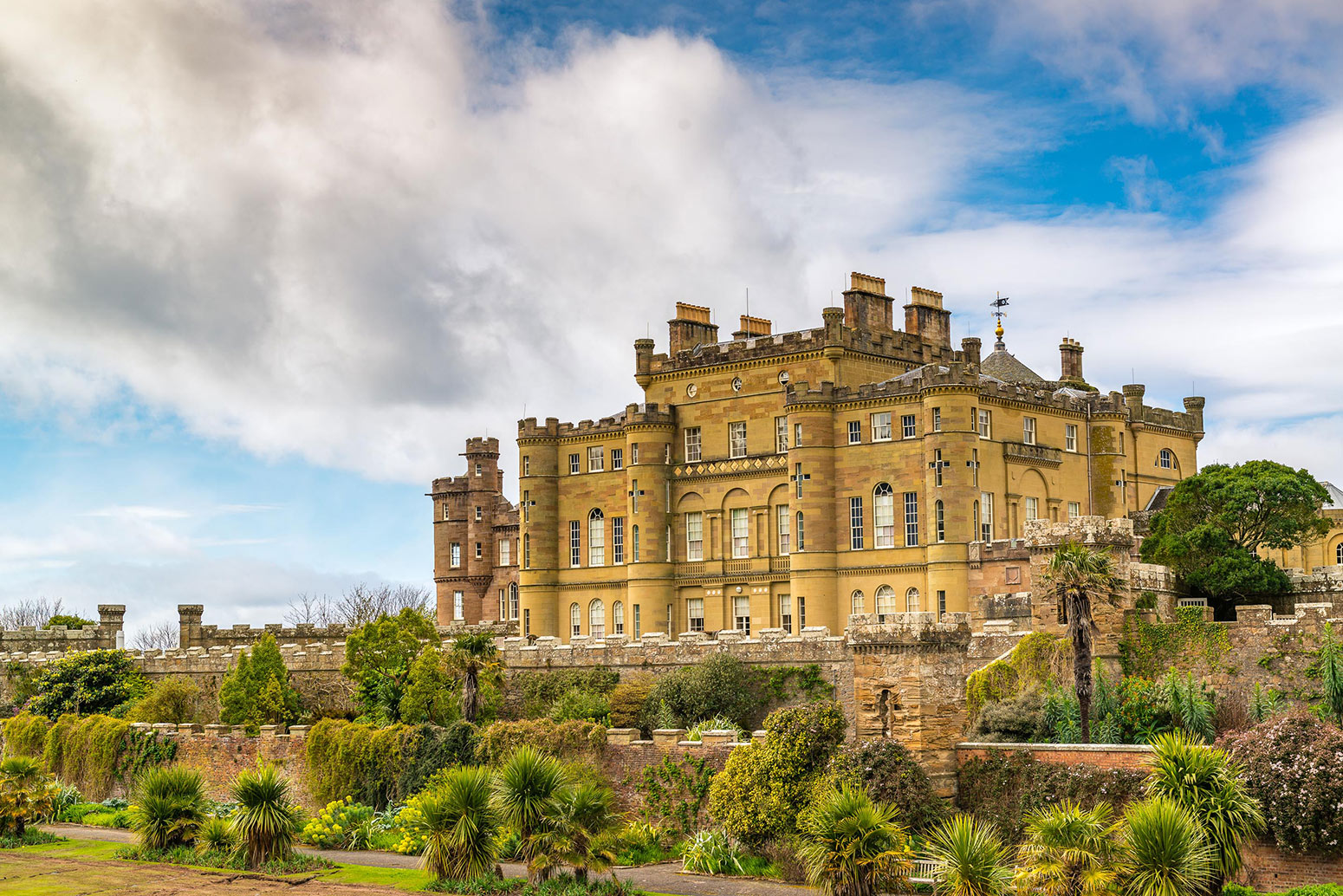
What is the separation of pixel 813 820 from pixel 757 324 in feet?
127

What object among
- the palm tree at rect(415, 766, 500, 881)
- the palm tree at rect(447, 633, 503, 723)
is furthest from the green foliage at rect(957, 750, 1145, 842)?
the palm tree at rect(447, 633, 503, 723)

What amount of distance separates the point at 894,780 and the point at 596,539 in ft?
112

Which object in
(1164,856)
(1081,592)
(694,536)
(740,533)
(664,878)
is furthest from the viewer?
(694,536)

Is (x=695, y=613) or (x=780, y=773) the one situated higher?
(x=695, y=613)

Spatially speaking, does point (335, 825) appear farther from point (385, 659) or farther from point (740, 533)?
point (740, 533)

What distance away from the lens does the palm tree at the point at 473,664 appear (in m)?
47.8

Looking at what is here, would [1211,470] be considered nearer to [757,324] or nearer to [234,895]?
[757,324]

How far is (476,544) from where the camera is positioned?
271 feet

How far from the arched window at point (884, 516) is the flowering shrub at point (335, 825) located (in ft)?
72.9

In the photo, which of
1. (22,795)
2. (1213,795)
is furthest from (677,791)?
(22,795)

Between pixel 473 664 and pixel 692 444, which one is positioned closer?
pixel 473 664

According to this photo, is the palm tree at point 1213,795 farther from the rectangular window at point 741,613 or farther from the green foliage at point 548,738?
the rectangular window at point 741,613

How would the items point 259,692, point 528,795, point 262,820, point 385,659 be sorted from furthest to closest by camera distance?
point 259,692 → point 385,659 → point 262,820 → point 528,795

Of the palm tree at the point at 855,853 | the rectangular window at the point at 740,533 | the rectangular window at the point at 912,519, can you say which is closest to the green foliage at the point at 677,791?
the palm tree at the point at 855,853
